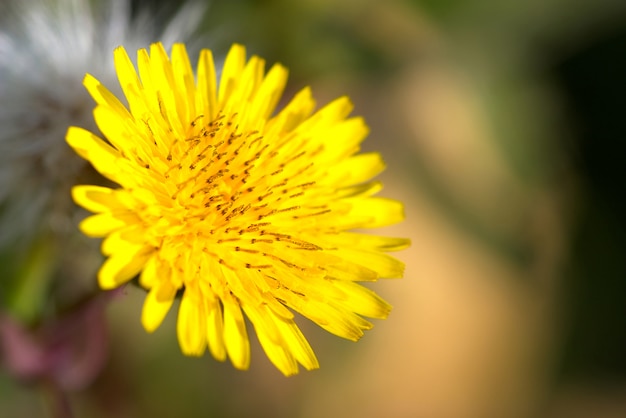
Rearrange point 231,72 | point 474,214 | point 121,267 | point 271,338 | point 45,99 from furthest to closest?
point 474,214, point 45,99, point 231,72, point 271,338, point 121,267

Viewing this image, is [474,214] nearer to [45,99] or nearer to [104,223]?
[45,99]

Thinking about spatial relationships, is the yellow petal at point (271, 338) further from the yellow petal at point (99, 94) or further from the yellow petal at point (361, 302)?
the yellow petal at point (99, 94)

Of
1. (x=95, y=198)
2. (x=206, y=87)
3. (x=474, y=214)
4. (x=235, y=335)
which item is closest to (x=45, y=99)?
(x=206, y=87)

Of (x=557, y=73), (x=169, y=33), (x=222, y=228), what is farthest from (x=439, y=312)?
(x=222, y=228)

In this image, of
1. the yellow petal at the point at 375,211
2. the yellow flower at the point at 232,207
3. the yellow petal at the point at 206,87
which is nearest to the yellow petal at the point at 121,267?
the yellow flower at the point at 232,207

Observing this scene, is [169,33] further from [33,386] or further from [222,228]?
[33,386]

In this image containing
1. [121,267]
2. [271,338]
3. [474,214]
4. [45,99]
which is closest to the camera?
[121,267]
